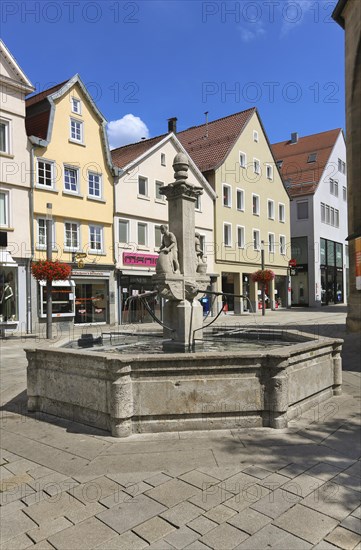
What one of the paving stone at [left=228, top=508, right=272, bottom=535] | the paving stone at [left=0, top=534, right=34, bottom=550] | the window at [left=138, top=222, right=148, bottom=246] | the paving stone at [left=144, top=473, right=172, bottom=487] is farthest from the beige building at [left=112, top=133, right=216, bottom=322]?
the paving stone at [left=0, top=534, right=34, bottom=550]

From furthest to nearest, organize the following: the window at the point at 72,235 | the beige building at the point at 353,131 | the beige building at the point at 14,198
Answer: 1. the window at the point at 72,235
2. the beige building at the point at 14,198
3. the beige building at the point at 353,131

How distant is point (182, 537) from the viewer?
3.25 metres

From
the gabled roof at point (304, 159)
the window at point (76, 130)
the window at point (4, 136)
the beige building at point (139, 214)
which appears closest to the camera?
the window at point (4, 136)

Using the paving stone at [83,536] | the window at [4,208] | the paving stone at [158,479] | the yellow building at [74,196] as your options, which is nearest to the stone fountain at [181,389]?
the paving stone at [158,479]

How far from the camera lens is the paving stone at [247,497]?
368 cm

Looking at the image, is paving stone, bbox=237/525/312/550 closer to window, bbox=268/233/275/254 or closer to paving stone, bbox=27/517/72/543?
paving stone, bbox=27/517/72/543

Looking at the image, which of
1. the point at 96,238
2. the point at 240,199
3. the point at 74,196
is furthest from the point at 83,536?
the point at 240,199

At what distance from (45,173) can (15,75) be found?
15.6 ft

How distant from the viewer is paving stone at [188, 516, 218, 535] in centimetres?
334

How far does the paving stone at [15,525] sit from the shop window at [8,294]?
17.6 m

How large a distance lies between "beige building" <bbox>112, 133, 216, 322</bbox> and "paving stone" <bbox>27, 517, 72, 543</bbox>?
21.6m

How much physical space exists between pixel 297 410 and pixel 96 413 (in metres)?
2.62

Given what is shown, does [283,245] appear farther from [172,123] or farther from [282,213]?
[172,123]

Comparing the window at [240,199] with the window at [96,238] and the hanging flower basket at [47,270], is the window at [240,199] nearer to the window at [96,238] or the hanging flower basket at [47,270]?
the window at [96,238]
